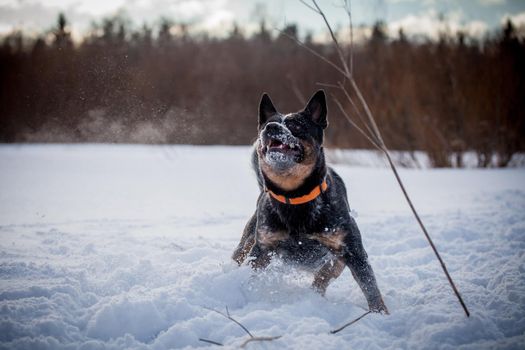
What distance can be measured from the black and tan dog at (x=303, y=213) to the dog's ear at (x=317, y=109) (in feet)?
0.69

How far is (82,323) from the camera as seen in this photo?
7.54ft

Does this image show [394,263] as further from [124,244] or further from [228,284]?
[124,244]

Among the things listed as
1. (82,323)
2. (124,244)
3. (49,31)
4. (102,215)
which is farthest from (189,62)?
(82,323)

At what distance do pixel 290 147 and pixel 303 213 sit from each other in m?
0.54

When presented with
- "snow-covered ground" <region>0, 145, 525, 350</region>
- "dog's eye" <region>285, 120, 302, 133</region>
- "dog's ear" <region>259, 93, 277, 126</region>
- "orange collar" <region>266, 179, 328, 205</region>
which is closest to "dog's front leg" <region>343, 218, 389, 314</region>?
"snow-covered ground" <region>0, 145, 525, 350</region>

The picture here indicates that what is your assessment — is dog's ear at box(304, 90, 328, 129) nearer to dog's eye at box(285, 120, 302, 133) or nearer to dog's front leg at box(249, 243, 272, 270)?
dog's eye at box(285, 120, 302, 133)

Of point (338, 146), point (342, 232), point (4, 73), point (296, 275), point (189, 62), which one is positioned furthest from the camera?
point (189, 62)

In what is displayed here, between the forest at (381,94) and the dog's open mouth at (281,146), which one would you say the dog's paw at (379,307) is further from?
the forest at (381,94)

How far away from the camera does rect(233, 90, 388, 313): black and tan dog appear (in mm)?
2875

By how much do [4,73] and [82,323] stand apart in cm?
1936

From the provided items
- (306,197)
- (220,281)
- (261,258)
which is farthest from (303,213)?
(220,281)

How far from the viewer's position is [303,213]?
2936 mm

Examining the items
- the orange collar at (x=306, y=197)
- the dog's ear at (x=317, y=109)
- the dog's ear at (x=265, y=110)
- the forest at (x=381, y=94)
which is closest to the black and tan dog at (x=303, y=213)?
the orange collar at (x=306, y=197)

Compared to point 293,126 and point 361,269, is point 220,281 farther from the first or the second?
point 293,126
